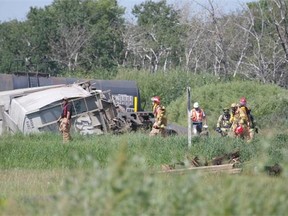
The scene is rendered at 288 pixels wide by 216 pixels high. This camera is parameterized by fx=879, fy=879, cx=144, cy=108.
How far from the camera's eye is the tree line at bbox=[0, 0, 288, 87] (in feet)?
204

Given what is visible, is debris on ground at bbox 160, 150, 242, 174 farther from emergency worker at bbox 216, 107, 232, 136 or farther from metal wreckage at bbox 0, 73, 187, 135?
metal wreckage at bbox 0, 73, 187, 135

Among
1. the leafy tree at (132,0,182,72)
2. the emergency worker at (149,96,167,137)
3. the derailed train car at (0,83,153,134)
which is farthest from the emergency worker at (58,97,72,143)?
the leafy tree at (132,0,182,72)

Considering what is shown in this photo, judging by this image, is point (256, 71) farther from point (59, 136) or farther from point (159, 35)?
point (59, 136)

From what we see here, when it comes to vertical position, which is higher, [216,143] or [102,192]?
[102,192]

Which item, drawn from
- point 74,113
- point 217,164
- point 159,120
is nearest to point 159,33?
point 74,113

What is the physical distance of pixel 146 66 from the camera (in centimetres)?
7038

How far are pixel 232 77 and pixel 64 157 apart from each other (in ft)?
98.2

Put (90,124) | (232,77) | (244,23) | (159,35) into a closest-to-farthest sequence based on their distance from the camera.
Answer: (90,124) < (232,77) < (244,23) < (159,35)

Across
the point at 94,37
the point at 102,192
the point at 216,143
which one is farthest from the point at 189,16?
the point at 102,192

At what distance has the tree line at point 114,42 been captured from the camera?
204 feet

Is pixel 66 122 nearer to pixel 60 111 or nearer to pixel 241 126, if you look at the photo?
pixel 60 111

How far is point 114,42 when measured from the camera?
2648 inches

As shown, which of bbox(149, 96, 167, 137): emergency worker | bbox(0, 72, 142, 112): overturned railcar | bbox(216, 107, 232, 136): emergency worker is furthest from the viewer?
bbox(0, 72, 142, 112): overturned railcar

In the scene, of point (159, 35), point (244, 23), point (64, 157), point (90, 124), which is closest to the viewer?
point (64, 157)
